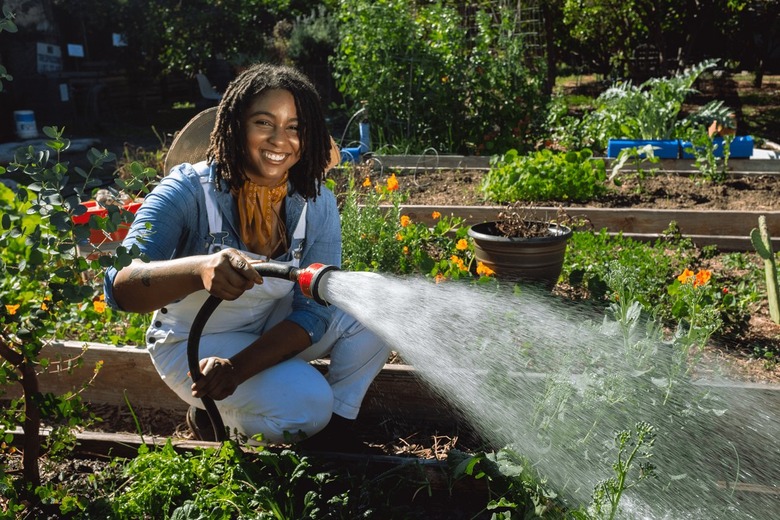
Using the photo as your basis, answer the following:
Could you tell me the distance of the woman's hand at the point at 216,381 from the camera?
2.29 metres

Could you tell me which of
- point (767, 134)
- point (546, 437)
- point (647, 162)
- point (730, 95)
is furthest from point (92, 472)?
point (730, 95)

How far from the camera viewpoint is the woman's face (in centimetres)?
240

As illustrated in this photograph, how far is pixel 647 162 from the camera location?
6113mm

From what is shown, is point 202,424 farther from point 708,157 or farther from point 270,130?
point 708,157

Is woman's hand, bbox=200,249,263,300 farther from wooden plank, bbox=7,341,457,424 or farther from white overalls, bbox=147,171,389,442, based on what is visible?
wooden plank, bbox=7,341,457,424

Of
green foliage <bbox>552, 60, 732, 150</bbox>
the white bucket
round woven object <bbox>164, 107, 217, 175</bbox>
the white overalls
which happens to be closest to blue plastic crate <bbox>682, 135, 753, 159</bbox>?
green foliage <bbox>552, 60, 732, 150</bbox>

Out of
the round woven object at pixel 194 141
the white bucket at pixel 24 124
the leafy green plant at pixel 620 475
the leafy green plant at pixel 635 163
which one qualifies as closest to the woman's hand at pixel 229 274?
the leafy green plant at pixel 620 475

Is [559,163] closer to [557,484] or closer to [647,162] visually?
[647,162]

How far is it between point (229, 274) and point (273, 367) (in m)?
0.56

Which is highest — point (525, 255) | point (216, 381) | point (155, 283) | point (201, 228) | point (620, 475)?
point (201, 228)

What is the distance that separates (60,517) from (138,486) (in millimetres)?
307

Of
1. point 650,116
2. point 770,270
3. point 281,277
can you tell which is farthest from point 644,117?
point 281,277

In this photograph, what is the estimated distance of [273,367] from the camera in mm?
2467

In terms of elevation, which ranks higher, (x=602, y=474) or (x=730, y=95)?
(x=730, y=95)
